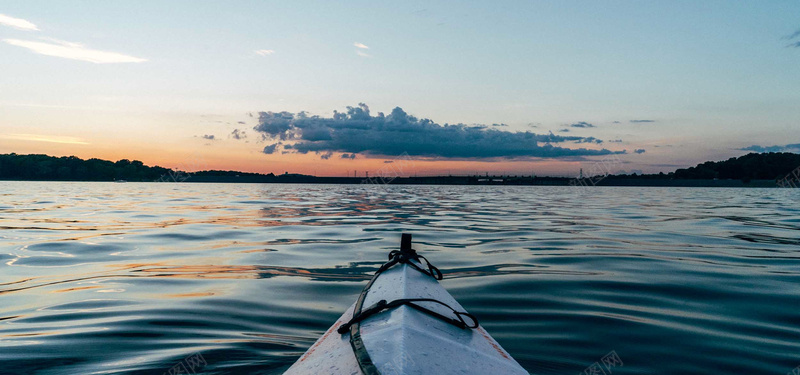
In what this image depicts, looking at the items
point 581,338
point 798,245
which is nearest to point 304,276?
point 581,338

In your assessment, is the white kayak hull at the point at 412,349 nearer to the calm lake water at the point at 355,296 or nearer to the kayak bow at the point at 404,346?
the kayak bow at the point at 404,346

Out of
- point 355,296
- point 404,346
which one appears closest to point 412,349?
point 404,346

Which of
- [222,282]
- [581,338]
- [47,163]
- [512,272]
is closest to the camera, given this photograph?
[581,338]

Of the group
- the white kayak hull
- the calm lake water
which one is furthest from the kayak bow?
the calm lake water

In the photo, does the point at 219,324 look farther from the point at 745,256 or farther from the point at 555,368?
the point at 745,256

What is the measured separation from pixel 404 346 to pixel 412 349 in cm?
4

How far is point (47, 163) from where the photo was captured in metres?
143

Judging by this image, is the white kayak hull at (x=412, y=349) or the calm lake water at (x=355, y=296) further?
the calm lake water at (x=355, y=296)

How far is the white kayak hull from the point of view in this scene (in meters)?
2.13

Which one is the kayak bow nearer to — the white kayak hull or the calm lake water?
the white kayak hull

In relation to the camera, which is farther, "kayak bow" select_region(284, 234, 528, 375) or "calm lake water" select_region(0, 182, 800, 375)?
"calm lake water" select_region(0, 182, 800, 375)

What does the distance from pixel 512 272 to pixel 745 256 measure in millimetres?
6129

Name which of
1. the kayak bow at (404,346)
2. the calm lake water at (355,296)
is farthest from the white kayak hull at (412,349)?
the calm lake water at (355,296)

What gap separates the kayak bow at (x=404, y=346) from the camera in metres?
2.13
